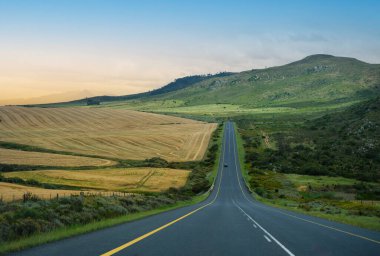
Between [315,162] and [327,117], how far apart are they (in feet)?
303

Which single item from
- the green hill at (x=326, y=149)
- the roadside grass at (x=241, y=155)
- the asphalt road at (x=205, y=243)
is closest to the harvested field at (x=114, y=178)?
the roadside grass at (x=241, y=155)

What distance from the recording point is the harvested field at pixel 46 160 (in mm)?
80244

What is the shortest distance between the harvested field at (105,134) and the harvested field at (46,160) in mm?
10055

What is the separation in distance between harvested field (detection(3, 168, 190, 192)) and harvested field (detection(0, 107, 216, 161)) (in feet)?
71.2

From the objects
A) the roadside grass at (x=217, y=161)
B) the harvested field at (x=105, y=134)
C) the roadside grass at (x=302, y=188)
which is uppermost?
the harvested field at (x=105, y=134)

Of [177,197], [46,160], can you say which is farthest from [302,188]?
[46,160]

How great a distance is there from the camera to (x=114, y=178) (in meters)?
72.7

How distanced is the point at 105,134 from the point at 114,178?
2332 inches

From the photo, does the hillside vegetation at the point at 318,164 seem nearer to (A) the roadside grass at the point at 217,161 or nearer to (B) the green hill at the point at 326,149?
(B) the green hill at the point at 326,149

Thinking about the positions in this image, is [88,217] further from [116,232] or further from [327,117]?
[327,117]

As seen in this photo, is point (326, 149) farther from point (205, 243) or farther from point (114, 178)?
point (205, 243)

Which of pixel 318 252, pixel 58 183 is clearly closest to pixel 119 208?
pixel 318 252

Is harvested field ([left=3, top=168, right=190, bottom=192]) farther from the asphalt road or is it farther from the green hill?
the asphalt road

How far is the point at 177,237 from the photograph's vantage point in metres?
15.7
